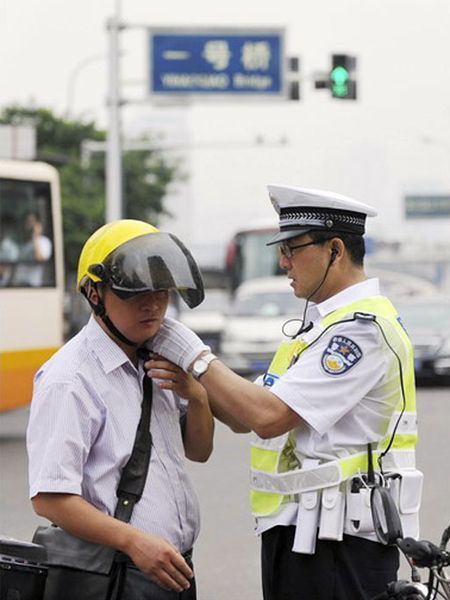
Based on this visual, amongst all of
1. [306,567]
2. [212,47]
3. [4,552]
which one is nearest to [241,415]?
[306,567]

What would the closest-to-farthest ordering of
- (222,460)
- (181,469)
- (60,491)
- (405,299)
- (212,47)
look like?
(60,491) < (181,469) < (222,460) < (405,299) < (212,47)

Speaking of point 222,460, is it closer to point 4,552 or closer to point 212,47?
point 4,552

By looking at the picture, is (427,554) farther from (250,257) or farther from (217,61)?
(250,257)

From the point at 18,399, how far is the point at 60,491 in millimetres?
10596

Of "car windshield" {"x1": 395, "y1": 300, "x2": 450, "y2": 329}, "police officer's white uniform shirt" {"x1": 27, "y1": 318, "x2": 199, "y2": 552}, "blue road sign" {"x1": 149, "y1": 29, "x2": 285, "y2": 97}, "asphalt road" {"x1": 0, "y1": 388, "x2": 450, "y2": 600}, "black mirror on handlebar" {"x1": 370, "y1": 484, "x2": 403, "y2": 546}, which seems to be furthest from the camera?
"blue road sign" {"x1": 149, "y1": 29, "x2": 285, "y2": 97}

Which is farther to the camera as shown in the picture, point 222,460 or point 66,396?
point 222,460

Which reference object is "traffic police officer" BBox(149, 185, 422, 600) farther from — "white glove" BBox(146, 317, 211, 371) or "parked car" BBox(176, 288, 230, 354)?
"parked car" BBox(176, 288, 230, 354)

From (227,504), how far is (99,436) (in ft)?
23.6

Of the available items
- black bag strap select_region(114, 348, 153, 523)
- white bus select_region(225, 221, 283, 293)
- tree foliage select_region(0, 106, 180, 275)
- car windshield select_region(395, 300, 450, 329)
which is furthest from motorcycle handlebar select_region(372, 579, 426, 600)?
tree foliage select_region(0, 106, 180, 275)

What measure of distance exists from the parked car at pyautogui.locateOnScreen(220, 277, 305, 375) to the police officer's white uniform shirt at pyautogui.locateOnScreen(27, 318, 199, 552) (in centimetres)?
1596

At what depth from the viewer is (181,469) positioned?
348cm

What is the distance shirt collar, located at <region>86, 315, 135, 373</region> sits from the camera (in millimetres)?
3412

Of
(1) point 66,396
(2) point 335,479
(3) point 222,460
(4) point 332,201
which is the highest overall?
(4) point 332,201

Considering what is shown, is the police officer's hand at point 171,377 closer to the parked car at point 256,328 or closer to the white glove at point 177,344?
the white glove at point 177,344
